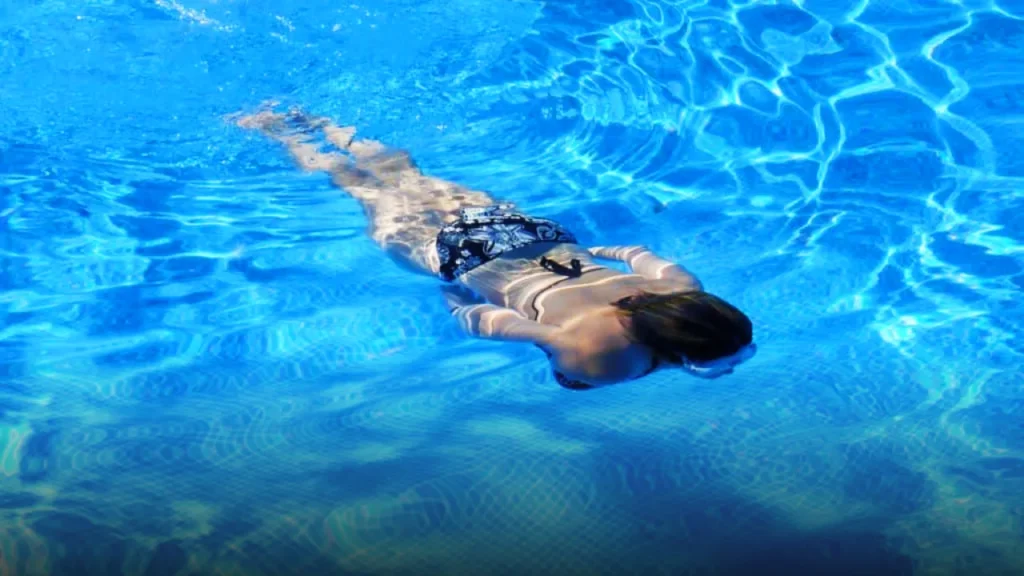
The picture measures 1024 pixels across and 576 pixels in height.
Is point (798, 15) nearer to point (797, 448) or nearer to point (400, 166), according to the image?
point (400, 166)

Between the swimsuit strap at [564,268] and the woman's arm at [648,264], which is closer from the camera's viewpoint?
the woman's arm at [648,264]

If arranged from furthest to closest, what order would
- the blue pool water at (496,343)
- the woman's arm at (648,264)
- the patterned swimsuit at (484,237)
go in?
the patterned swimsuit at (484,237) < the woman's arm at (648,264) < the blue pool water at (496,343)

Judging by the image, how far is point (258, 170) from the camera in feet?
19.5

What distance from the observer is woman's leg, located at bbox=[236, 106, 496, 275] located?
5051 mm

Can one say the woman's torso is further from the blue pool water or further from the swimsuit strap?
the blue pool water

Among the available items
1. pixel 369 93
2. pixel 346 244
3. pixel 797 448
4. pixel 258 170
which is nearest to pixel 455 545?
pixel 797 448

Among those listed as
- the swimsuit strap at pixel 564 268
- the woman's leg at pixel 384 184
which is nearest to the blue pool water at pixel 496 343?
the woman's leg at pixel 384 184

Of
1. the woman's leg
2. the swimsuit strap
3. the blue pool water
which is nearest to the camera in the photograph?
the blue pool water

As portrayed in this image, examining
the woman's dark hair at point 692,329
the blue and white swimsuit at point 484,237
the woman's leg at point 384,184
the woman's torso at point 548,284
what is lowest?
the woman's dark hair at point 692,329

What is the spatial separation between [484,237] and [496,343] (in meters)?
0.63

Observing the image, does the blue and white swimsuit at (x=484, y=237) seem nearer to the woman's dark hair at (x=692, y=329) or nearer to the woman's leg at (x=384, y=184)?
the woman's leg at (x=384, y=184)

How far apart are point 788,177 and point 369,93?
3.07 meters

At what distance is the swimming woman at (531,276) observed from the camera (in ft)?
11.2

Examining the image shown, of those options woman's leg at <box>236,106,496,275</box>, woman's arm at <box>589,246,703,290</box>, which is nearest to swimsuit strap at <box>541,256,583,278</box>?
woman's arm at <box>589,246,703,290</box>
